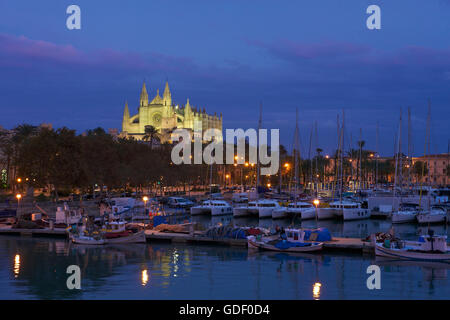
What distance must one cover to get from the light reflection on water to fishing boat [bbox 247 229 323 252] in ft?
2.15

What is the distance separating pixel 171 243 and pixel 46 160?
31.6m

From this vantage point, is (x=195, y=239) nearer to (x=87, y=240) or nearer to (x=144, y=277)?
(x=87, y=240)

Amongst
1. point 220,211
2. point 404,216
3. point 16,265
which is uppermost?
point 404,216

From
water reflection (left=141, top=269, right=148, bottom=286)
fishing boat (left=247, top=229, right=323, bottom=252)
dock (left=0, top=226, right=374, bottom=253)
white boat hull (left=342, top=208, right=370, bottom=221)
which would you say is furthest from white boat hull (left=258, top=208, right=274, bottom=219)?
water reflection (left=141, top=269, right=148, bottom=286)

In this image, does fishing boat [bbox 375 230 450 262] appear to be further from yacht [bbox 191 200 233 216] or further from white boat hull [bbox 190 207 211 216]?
white boat hull [bbox 190 207 211 216]

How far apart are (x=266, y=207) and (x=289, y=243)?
25973 mm

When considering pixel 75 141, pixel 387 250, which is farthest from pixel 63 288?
pixel 75 141

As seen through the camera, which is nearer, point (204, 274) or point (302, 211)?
point (204, 274)

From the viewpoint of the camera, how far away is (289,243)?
3816cm

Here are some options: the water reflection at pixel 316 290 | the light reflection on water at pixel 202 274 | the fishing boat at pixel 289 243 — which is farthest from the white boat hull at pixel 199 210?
the water reflection at pixel 316 290

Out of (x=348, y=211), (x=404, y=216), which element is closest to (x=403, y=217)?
(x=404, y=216)

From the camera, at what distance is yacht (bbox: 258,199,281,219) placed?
63.6 meters
